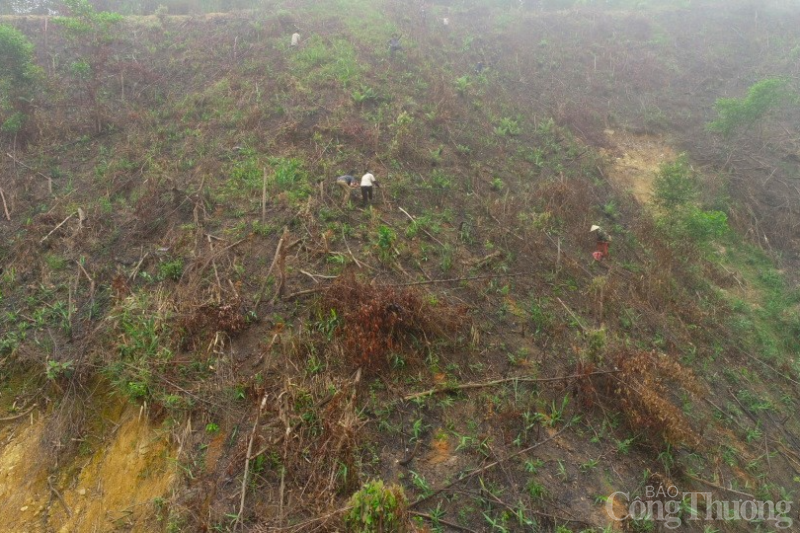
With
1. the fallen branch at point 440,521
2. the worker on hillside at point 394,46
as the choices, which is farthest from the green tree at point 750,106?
the fallen branch at point 440,521

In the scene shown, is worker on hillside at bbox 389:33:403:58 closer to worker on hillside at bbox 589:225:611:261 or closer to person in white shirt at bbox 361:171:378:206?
person in white shirt at bbox 361:171:378:206

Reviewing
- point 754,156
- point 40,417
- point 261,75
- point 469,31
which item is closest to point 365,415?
point 40,417

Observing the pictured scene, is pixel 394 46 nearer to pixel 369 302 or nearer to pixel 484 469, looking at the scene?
pixel 369 302

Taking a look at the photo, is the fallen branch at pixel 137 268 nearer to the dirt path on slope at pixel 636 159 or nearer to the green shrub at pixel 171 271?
the green shrub at pixel 171 271

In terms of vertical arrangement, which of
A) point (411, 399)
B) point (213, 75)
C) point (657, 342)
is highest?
point (213, 75)

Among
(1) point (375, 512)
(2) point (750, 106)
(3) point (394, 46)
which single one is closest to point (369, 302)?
(1) point (375, 512)

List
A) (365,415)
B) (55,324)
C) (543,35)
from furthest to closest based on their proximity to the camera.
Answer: (543,35) → (55,324) → (365,415)

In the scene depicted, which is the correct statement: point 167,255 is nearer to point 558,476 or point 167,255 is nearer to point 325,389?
point 325,389
